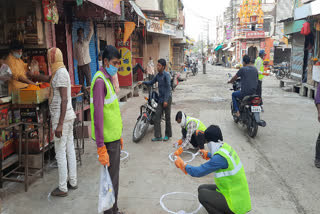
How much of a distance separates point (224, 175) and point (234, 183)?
130 mm

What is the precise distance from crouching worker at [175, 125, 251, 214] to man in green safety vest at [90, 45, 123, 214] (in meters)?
0.76

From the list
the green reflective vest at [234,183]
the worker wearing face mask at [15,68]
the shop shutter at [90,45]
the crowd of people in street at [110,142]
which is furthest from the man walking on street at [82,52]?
the green reflective vest at [234,183]

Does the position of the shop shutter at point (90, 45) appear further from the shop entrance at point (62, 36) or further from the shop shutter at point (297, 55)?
the shop shutter at point (297, 55)

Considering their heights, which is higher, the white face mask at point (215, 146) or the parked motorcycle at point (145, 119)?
the white face mask at point (215, 146)

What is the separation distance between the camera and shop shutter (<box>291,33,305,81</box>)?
A: 14.4m

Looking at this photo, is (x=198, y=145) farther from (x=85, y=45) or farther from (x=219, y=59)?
(x=219, y=59)

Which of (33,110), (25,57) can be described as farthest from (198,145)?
(25,57)

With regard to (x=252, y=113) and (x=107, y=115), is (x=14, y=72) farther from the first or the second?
(x=252, y=113)

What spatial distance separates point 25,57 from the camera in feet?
17.6

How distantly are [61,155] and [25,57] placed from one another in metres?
2.68

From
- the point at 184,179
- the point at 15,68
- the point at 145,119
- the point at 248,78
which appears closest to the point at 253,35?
the point at 248,78

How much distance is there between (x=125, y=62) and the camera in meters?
11.8

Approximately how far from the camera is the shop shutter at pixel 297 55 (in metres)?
14.4

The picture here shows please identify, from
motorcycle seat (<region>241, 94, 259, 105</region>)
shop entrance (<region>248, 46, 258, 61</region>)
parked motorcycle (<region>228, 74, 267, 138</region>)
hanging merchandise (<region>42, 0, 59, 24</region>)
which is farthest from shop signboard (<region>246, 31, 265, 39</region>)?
hanging merchandise (<region>42, 0, 59, 24</region>)
